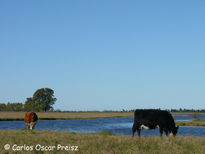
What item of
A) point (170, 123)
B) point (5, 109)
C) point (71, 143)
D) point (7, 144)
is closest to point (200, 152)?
point (170, 123)

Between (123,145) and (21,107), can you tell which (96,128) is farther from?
(21,107)

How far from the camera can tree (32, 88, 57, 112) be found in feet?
446

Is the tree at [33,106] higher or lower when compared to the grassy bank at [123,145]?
higher

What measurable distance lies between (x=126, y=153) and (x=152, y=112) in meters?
5.15

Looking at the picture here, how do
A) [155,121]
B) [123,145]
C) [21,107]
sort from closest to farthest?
1. [123,145]
2. [155,121]
3. [21,107]

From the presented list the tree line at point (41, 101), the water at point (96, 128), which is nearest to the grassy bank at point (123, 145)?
the water at point (96, 128)

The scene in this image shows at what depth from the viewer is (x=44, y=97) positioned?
13738 centimetres

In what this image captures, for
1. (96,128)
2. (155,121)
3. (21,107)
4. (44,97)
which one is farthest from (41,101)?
(155,121)

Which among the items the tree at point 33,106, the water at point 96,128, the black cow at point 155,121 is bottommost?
the water at point 96,128

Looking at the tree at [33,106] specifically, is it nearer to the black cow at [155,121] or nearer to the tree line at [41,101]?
the tree line at [41,101]

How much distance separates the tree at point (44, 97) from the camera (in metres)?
136

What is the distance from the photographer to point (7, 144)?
1346cm

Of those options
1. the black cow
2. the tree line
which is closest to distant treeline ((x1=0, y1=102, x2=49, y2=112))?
the tree line

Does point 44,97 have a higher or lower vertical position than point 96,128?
higher
